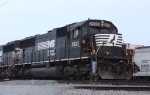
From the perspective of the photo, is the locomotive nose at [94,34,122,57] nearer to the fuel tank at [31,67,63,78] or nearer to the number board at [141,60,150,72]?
the fuel tank at [31,67,63,78]

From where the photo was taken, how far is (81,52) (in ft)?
49.6

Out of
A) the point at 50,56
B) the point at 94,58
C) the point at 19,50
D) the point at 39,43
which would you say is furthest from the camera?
the point at 19,50

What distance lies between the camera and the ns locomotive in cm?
1448

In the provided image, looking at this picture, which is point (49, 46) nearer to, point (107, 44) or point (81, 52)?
point (81, 52)

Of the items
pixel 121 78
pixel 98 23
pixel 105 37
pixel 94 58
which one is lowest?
pixel 121 78

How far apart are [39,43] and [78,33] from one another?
5.92m

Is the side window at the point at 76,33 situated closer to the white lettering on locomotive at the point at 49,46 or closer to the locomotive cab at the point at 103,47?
the locomotive cab at the point at 103,47

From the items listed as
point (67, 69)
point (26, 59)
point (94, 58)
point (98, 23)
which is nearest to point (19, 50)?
point (26, 59)

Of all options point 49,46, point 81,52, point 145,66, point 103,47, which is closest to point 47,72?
point 49,46

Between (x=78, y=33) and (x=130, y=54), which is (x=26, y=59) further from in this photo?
(x=130, y=54)

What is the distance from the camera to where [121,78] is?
14.6 m

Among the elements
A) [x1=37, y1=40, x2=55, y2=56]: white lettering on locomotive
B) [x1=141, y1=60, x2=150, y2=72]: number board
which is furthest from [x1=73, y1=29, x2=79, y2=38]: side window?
[x1=141, y1=60, x2=150, y2=72]: number board

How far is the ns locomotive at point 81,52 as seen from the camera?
47.5ft

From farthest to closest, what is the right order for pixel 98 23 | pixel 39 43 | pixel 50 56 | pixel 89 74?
1. pixel 39 43
2. pixel 50 56
3. pixel 98 23
4. pixel 89 74
